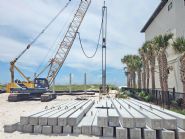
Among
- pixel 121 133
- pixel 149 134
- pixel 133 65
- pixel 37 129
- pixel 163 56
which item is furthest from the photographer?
pixel 133 65

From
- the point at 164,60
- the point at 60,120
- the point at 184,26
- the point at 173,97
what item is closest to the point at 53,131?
the point at 60,120

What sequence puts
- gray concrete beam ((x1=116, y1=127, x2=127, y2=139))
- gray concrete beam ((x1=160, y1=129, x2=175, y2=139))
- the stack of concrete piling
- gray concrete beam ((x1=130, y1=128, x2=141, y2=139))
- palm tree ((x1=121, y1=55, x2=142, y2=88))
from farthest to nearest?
palm tree ((x1=121, y1=55, x2=142, y2=88)), gray concrete beam ((x1=116, y1=127, x2=127, y2=139)), gray concrete beam ((x1=130, y1=128, x2=141, y2=139)), the stack of concrete piling, gray concrete beam ((x1=160, y1=129, x2=175, y2=139))

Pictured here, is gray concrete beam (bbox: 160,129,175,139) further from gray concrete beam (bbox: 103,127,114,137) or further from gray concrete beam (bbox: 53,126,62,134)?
gray concrete beam (bbox: 53,126,62,134)

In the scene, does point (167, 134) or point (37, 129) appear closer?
point (167, 134)

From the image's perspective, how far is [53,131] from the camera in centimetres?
872

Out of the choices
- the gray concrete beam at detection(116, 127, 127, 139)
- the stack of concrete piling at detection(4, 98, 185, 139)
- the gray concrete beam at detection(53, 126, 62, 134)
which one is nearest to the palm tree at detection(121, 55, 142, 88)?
the stack of concrete piling at detection(4, 98, 185, 139)

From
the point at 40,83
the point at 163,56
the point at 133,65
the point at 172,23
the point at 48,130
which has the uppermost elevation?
the point at 172,23

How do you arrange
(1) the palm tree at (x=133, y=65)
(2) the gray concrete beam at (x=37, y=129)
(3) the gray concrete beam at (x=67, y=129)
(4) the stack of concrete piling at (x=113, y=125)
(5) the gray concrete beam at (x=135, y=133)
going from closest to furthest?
1. (4) the stack of concrete piling at (x=113, y=125)
2. (5) the gray concrete beam at (x=135, y=133)
3. (3) the gray concrete beam at (x=67, y=129)
4. (2) the gray concrete beam at (x=37, y=129)
5. (1) the palm tree at (x=133, y=65)

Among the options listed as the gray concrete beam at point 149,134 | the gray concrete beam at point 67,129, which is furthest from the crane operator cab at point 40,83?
the gray concrete beam at point 149,134

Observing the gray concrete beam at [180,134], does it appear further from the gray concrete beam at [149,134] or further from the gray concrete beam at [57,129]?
the gray concrete beam at [57,129]

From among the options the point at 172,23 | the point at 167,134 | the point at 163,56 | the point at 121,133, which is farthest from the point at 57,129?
the point at 172,23

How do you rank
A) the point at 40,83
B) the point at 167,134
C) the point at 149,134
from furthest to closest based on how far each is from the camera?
the point at 40,83, the point at 149,134, the point at 167,134

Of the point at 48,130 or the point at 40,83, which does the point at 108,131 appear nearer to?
the point at 48,130

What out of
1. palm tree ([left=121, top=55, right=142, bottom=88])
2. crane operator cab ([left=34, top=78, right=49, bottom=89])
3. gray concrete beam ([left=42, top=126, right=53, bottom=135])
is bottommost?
gray concrete beam ([left=42, top=126, right=53, bottom=135])
